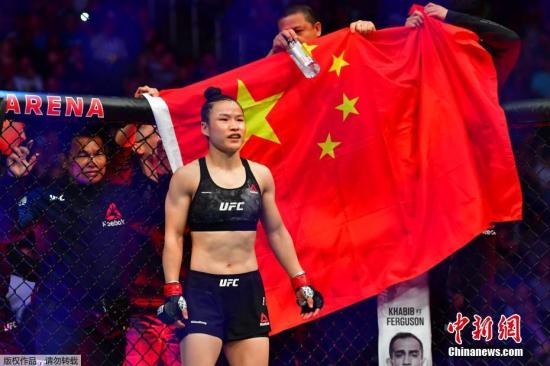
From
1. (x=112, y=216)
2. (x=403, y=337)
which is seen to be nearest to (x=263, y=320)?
(x=403, y=337)

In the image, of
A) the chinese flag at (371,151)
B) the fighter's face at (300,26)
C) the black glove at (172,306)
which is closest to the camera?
the black glove at (172,306)

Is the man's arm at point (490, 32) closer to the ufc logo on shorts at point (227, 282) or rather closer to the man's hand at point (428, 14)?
the man's hand at point (428, 14)

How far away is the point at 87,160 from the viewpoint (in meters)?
4.60

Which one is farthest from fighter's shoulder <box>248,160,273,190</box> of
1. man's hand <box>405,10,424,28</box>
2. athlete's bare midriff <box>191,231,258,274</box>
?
man's hand <box>405,10,424,28</box>

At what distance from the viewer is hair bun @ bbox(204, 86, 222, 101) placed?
4.21 m

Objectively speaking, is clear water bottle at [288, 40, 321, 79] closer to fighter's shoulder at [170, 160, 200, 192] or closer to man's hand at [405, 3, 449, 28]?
man's hand at [405, 3, 449, 28]

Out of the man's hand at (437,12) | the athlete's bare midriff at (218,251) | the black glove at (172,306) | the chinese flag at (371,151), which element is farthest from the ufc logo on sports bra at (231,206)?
the man's hand at (437,12)

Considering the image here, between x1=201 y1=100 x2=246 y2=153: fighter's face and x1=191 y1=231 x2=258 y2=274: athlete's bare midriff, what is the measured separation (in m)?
0.39

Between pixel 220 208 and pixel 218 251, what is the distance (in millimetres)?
193

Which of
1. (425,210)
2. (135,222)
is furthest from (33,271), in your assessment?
(425,210)

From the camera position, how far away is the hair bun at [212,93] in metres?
4.21

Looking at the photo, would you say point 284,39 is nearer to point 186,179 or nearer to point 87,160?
point 186,179

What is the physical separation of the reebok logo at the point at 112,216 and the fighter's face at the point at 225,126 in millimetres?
761

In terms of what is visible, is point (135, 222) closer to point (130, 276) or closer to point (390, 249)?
point (130, 276)
